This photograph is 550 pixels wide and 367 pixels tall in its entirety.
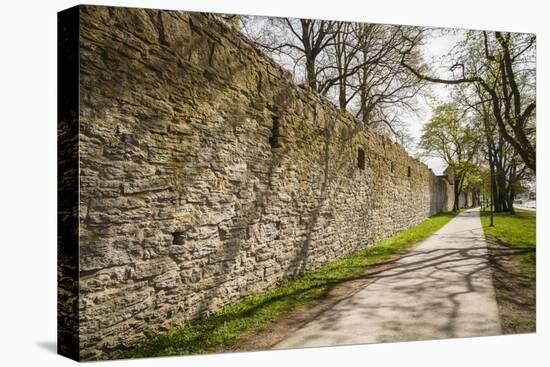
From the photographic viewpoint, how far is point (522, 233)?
7.10m

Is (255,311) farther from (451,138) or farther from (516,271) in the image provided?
(451,138)

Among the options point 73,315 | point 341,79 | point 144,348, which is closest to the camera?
point 73,315

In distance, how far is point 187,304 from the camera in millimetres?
4711

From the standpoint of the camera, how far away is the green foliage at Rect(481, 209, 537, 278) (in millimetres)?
6867

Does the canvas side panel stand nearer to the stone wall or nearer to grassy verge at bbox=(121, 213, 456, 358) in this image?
the stone wall

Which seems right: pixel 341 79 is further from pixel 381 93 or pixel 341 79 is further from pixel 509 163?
pixel 509 163

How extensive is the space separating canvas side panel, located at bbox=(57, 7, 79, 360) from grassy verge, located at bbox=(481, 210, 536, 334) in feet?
16.6

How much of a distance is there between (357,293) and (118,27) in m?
4.29

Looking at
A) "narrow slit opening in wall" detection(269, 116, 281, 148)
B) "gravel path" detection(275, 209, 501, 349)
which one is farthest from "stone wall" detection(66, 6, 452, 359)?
"gravel path" detection(275, 209, 501, 349)

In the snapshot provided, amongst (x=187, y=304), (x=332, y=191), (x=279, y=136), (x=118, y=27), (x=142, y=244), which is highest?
(x=118, y=27)

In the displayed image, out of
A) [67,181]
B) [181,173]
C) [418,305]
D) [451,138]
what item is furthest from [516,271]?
[67,181]

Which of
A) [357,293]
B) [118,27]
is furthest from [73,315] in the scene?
[357,293]

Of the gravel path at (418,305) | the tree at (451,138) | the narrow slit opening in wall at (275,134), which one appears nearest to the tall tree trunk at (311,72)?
the narrow slit opening in wall at (275,134)

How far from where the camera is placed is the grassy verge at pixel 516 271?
20.7 feet
